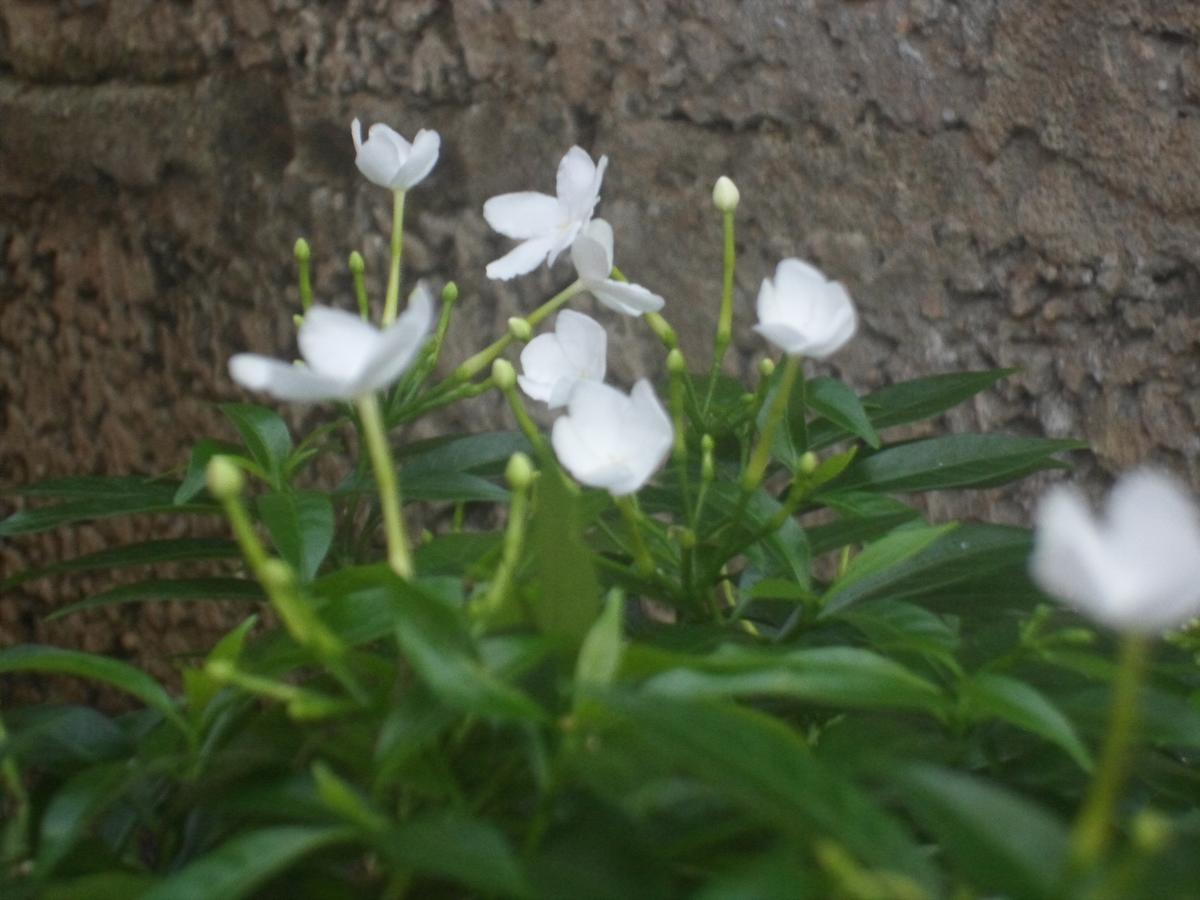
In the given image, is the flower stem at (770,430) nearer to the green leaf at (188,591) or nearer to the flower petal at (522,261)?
the flower petal at (522,261)

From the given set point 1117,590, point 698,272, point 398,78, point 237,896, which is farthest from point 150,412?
point 1117,590

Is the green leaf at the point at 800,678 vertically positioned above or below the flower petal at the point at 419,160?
below

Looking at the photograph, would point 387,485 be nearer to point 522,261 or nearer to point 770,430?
point 770,430

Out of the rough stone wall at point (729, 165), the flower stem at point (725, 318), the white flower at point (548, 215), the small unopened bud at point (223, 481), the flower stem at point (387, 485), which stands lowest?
the small unopened bud at point (223, 481)

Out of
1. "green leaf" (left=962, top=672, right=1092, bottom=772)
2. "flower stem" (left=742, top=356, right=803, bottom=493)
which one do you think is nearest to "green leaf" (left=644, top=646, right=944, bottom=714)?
"green leaf" (left=962, top=672, right=1092, bottom=772)

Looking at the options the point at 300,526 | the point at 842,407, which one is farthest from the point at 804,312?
the point at 300,526

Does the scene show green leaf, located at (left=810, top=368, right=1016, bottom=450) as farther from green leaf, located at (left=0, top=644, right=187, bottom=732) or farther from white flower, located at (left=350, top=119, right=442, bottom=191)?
green leaf, located at (left=0, top=644, right=187, bottom=732)

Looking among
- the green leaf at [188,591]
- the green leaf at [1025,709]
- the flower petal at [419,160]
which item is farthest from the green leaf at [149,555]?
the green leaf at [1025,709]
